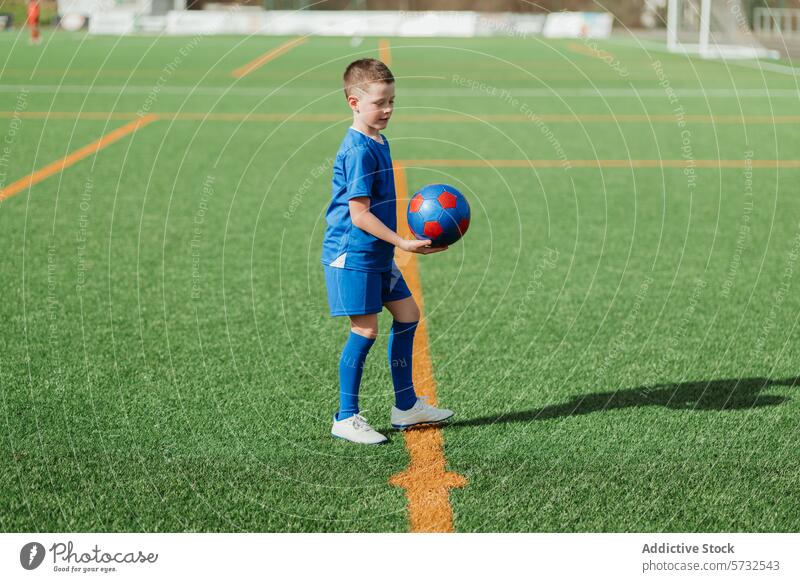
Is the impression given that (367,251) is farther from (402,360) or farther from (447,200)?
(402,360)

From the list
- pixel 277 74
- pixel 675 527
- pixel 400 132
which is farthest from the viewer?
pixel 277 74

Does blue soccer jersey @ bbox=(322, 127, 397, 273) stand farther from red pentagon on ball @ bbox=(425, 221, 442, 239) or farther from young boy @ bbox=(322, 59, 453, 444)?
red pentagon on ball @ bbox=(425, 221, 442, 239)

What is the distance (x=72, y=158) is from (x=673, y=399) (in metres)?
10.7

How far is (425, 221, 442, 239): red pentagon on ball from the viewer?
501cm

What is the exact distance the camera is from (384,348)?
6.70 m

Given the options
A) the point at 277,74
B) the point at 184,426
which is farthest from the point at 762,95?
the point at 184,426

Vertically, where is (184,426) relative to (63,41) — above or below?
above

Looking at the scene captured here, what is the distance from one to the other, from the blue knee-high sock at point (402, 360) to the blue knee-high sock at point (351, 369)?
0.15 m

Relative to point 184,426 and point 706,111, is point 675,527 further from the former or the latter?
point 706,111

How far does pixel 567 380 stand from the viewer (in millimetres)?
6102

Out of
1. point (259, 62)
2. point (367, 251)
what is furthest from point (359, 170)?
point (259, 62)

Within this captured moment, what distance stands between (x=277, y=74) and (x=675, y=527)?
26.8m
